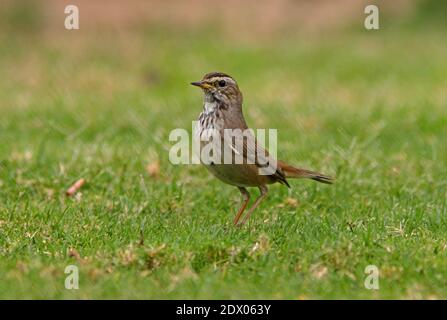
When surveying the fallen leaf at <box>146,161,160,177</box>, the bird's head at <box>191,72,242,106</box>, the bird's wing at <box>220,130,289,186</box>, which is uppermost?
the bird's head at <box>191,72,242,106</box>

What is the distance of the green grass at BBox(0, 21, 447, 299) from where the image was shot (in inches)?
247

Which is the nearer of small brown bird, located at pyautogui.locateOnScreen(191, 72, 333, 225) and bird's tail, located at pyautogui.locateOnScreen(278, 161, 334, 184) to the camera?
small brown bird, located at pyautogui.locateOnScreen(191, 72, 333, 225)

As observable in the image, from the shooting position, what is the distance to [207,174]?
30.9ft

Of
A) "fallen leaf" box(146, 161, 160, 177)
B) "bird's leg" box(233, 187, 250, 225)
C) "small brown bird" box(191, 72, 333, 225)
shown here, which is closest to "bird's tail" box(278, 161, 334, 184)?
"small brown bird" box(191, 72, 333, 225)

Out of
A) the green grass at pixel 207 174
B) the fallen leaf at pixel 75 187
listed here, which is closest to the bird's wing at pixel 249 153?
the green grass at pixel 207 174

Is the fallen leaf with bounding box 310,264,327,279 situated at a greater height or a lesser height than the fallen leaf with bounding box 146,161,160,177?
lesser

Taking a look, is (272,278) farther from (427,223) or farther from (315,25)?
(315,25)

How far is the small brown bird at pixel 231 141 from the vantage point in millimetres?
7695

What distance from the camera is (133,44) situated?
16.9 metres

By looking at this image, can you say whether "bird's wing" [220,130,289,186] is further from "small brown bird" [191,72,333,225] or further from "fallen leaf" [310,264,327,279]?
"fallen leaf" [310,264,327,279]

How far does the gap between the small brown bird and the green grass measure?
1.12ft

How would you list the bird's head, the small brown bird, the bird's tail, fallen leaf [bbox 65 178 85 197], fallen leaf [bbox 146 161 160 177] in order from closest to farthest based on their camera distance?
the small brown bird < the bird's head < the bird's tail < fallen leaf [bbox 65 178 85 197] < fallen leaf [bbox 146 161 160 177]

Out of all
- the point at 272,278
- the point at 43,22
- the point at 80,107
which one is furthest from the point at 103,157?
the point at 43,22

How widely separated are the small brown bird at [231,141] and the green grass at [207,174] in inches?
13.4
